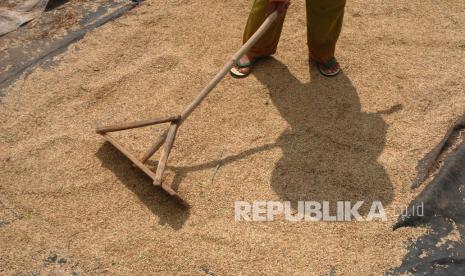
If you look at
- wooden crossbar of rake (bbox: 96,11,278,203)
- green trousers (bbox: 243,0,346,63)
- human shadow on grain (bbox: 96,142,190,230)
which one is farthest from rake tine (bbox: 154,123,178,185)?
green trousers (bbox: 243,0,346,63)

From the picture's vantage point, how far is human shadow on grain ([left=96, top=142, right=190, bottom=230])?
7.40 feet

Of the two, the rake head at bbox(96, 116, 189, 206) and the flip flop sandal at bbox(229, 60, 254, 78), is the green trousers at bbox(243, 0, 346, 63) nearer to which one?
the flip flop sandal at bbox(229, 60, 254, 78)

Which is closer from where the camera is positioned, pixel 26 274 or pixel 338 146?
pixel 26 274

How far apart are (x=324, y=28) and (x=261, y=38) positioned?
0.40 m

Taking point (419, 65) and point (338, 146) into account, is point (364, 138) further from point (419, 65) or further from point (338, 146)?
point (419, 65)

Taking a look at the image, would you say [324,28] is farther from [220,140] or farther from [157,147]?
[157,147]

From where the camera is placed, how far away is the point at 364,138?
8.45ft

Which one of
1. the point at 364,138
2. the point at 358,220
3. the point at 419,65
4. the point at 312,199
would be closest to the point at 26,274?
the point at 312,199

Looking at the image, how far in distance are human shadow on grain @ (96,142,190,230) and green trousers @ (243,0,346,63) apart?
114 centimetres

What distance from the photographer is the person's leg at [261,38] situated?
269 centimetres

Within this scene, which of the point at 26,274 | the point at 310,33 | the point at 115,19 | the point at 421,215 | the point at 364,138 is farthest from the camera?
the point at 115,19

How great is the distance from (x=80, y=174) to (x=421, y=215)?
181 cm

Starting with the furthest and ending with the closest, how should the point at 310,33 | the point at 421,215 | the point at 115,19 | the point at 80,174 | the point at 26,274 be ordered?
the point at 115,19 → the point at 310,33 → the point at 80,174 → the point at 421,215 → the point at 26,274

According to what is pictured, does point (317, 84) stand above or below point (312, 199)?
above
